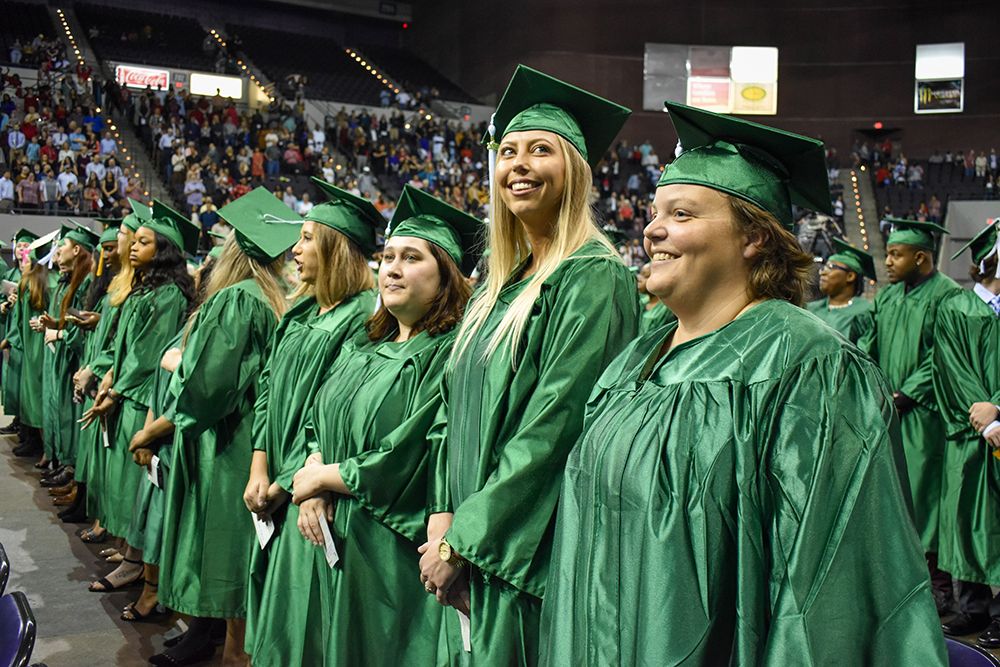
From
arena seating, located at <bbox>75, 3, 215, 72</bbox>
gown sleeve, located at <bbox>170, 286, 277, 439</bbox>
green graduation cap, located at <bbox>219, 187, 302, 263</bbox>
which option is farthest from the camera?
arena seating, located at <bbox>75, 3, 215, 72</bbox>

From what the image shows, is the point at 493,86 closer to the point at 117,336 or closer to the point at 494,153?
the point at 117,336

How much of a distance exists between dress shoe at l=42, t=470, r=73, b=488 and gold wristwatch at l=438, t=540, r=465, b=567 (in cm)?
639

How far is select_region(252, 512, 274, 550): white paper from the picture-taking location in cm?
324

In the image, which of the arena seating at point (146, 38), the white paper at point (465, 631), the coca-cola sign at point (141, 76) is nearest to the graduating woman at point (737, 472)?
the white paper at point (465, 631)

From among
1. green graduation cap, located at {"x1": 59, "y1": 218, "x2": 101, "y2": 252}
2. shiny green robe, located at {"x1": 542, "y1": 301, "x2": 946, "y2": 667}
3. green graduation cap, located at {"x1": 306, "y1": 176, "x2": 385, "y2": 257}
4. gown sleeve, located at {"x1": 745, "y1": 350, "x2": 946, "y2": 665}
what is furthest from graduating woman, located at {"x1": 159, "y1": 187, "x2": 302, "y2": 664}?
green graduation cap, located at {"x1": 59, "y1": 218, "x2": 101, "y2": 252}

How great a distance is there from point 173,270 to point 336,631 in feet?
9.61

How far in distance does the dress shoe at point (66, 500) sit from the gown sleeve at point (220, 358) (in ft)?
11.8

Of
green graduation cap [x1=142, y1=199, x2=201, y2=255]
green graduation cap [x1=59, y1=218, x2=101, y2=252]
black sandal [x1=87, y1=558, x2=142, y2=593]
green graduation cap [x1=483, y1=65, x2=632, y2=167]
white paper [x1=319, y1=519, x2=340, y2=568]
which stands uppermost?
green graduation cap [x1=483, y1=65, x2=632, y2=167]

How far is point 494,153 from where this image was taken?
8.41ft

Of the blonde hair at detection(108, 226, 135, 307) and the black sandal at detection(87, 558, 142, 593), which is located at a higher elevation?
the blonde hair at detection(108, 226, 135, 307)

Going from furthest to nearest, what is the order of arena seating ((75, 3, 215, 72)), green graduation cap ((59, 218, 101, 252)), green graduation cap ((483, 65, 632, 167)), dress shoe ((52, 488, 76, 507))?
arena seating ((75, 3, 215, 72)) < green graduation cap ((59, 218, 101, 252)) < dress shoe ((52, 488, 76, 507)) < green graduation cap ((483, 65, 632, 167))

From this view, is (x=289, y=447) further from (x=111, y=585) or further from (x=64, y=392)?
(x=64, y=392)

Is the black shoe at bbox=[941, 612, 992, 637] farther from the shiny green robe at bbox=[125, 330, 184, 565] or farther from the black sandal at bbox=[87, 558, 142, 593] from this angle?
the black sandal at bbox=[87, 558, 142, 593]

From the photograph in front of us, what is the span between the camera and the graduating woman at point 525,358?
205 centimetres
